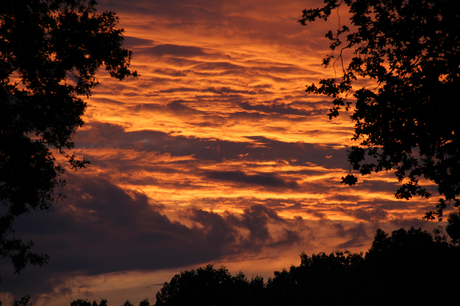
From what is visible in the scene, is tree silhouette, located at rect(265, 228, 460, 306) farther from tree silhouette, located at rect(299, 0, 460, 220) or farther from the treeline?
tree silhouette, located at rect(299, 0, 460, 220)

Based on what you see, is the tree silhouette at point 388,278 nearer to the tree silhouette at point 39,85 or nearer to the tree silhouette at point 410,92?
the tree silhouette at point 410,92

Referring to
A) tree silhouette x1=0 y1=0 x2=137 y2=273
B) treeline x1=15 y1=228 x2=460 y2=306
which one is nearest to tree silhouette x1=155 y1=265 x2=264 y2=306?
treeline x1=15 y1=228 x2=460 y2=306

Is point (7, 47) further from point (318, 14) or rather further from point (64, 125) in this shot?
point (318, 14)

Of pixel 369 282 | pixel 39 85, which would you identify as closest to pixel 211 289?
pixel 369 282

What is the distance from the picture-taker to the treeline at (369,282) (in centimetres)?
5291

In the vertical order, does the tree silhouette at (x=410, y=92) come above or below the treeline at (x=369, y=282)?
above

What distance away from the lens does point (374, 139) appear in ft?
52.7

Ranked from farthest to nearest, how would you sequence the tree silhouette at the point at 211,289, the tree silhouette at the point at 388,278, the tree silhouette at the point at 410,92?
the tree silhouette at the point at 211,289, the tree silhouette at the point at 388,278, the tree silhouette at the point at 410,92

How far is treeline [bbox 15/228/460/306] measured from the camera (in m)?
52.9

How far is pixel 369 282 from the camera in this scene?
199ft

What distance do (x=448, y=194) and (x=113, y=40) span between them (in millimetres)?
14550

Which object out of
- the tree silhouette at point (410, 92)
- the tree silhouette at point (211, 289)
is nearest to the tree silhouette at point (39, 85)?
the tree silhouette at point (410, 92)

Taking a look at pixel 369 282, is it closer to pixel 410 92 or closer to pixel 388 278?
pixel 388 278

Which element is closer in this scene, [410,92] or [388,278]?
[410,92]
